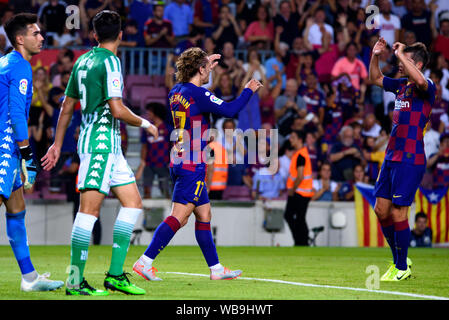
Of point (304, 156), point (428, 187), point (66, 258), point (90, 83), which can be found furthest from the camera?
point (428, 187)

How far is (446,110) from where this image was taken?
18938 mm

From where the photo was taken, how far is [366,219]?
53.8 ft

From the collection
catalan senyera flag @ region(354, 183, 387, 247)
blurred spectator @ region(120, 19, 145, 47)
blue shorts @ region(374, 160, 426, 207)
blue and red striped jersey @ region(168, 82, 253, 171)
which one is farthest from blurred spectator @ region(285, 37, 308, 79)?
blue and red striped jersey @ region(168, 82, 253, 171)

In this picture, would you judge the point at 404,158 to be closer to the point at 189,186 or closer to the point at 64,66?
the point at 189,186

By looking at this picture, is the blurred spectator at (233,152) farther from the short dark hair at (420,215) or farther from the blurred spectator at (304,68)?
the short dark hair at (420,215)

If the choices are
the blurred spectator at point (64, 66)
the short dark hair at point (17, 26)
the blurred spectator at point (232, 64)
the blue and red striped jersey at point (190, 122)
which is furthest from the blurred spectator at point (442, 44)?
→ the short dark hair at point (17, 26)

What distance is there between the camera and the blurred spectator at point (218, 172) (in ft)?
51.6

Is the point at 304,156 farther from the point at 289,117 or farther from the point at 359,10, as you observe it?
the point at 359,10

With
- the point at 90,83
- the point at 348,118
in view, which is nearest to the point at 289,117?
the point at 348,118

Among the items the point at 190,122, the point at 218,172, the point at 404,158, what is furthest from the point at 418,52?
the point at 218,172

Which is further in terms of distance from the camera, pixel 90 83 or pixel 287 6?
pixel 287 6

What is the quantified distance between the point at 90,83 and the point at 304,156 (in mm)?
9538

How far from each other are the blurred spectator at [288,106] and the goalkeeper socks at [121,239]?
11868 millimetres

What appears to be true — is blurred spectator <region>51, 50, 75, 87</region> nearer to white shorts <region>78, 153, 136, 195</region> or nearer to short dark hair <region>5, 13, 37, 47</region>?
short dark hair <region>5, 13, 37, 47</region>
